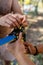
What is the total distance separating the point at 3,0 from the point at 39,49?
1.13 ft

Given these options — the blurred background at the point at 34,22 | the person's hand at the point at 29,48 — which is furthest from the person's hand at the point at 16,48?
the blurred background at the point at 34,22

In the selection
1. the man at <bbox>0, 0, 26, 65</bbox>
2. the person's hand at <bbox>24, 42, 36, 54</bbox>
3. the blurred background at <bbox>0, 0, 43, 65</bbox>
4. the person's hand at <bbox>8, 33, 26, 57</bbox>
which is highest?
the man at <bbox>0, 0, 26, 65</bbox>

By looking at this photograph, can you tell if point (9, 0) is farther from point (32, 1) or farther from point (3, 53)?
point (32, 1)

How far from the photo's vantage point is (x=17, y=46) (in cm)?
96

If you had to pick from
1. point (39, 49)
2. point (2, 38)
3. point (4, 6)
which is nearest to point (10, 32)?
point (2, 38)

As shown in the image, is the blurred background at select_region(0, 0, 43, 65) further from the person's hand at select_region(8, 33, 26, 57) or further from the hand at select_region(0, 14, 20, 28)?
the hand at select_region(0, 14, 20, 28)

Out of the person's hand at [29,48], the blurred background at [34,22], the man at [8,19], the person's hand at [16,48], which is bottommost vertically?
the blurred background at [34,22]

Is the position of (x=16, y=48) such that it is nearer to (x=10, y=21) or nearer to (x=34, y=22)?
(x=10, y=21)

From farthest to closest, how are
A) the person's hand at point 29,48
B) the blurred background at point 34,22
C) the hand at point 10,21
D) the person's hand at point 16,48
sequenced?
the blurred background at point 34,22 → the person's hand at point 29,48 → the person's hand at point 16,48 → the hand at point 10,21

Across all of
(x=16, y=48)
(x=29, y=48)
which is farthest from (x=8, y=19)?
(x=29, y=48)

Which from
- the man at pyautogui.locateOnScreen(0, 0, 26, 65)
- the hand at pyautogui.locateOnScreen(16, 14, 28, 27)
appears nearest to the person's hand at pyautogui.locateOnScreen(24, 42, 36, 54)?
the man at pyautogui.locateOnScreen(0, 0, 26, 65)

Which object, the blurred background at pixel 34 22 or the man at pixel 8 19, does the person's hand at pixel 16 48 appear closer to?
the man at pixel 8 19

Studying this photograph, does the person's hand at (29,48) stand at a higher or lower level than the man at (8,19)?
lower

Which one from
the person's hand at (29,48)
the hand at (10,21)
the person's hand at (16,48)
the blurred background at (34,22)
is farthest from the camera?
the blurred background at (34,22)
